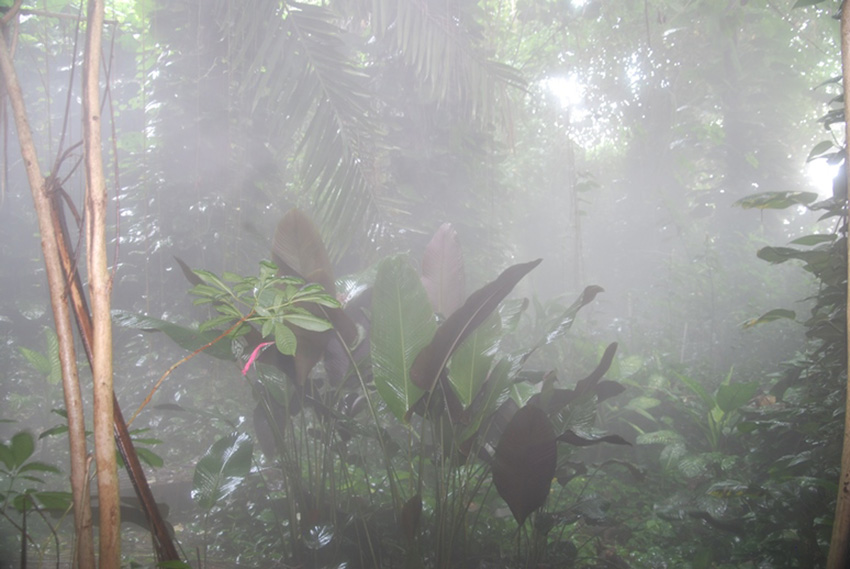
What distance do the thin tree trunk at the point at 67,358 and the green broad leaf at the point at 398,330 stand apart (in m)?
0.69


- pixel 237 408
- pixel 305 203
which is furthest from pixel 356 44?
pixel 237 408

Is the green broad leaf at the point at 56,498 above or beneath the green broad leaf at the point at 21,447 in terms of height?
beneath

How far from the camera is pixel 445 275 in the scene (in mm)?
1858

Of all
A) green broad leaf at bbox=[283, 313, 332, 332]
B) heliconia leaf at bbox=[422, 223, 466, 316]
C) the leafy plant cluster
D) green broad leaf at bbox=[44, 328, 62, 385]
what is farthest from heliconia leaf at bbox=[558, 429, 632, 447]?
green broad leaf at bbox=[44, 328, 62, 385]

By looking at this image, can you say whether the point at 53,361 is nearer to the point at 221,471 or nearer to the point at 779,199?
the point at 221,471

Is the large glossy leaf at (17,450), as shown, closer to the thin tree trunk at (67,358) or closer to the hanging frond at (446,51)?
the thin tree trunk at (67,358)

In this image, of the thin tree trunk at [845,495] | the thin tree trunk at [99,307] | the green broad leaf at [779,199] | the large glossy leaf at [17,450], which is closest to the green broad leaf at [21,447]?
the large glossy leaf at [17,450]

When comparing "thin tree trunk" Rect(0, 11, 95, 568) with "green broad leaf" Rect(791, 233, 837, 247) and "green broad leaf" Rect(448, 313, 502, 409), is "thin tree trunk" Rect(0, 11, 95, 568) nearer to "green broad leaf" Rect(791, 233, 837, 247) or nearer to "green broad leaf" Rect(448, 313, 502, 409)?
"green broad leaf" Rect(448, 313, 502, 409)

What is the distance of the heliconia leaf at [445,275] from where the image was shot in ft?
6.06

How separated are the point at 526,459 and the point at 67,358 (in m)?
1.03

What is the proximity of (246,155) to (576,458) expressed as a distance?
103 inches

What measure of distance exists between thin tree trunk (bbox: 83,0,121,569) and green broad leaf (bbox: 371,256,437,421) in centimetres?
69

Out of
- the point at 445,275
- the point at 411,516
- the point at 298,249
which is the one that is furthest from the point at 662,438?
the point at 298,249

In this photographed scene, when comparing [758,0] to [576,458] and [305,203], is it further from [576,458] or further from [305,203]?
[305,203]
